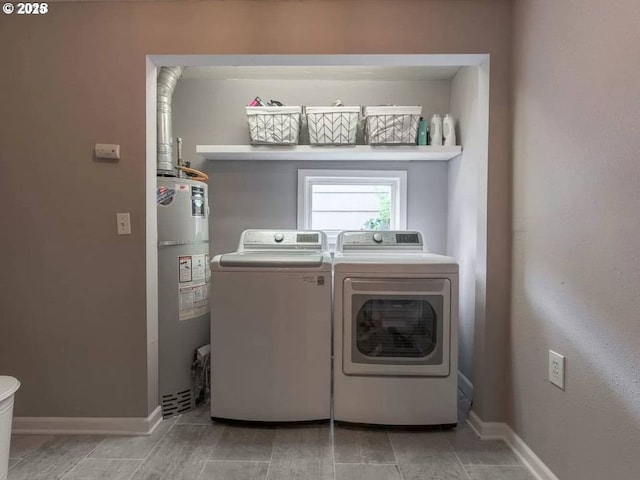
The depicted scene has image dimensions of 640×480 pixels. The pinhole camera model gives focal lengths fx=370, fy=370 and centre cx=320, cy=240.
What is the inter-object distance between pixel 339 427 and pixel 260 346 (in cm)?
62

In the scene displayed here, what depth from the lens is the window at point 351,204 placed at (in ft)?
9.75

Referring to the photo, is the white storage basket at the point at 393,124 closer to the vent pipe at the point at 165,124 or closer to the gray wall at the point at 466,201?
the gray wall at the point at 466,201

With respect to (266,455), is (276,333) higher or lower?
higher

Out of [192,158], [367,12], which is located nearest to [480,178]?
[367,12]

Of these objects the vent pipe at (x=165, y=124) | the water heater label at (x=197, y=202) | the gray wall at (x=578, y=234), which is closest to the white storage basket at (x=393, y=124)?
the gray wall at (x=578, y=234)

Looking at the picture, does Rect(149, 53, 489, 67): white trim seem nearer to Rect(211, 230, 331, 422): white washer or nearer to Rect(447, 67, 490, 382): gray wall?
Rect(447, 67, 490, 382): gray wall

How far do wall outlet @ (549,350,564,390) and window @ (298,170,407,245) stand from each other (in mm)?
1591

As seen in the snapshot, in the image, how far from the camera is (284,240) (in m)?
2.55

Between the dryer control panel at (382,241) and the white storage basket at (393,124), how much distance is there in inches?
24.8

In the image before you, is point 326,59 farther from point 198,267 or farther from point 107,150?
point 198,267

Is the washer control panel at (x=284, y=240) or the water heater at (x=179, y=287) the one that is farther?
the washer control panel at (x=284, y=240)

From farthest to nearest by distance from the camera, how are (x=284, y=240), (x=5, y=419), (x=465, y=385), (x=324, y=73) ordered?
1. (x=324, y=73)
2. (x=284, y=240)
3. (x=465, y=385)
4. (x=5, y=419)

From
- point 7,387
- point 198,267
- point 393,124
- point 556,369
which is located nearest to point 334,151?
point 393,124

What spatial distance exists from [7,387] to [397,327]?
1785 mm
